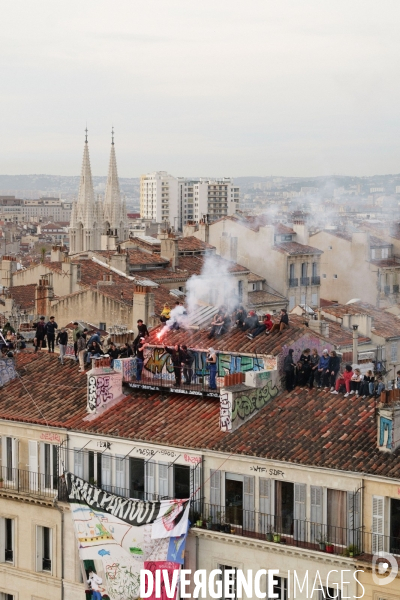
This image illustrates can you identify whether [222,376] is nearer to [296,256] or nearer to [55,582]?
[55,582]

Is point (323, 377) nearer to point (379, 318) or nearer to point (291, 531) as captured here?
point (291, 531)

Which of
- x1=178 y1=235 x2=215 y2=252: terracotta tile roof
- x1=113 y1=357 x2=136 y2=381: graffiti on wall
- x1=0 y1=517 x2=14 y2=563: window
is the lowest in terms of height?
x1=0 y1=517 x2=14 y2=563: window

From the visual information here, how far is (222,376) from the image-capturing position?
39344 mm

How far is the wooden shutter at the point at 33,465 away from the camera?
39125mm

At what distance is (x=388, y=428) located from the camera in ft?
105

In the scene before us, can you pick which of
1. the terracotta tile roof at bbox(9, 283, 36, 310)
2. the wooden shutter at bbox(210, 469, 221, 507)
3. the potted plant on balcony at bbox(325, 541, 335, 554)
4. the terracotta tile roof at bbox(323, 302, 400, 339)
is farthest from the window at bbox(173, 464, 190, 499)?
the terracotta tile roof at bbox(9, 283, 36, 310)

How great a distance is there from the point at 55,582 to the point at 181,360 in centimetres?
788

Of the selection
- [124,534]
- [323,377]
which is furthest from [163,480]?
[323,377]

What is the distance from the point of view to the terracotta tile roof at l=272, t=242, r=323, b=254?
4018 inches

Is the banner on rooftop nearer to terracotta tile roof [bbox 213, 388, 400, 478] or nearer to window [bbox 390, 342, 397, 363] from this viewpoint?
terracotta tile roof [bbox 213, 388, 400, 478]

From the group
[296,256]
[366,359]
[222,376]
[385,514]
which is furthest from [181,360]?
[296,256]

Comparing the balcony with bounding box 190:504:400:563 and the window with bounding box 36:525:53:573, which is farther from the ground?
the balcony with bounding box 190:504:400:563

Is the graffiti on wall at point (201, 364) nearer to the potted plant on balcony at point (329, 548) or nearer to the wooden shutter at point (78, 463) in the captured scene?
the wooden shutter at point (78, 463)

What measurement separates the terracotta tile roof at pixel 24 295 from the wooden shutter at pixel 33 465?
133 feet
